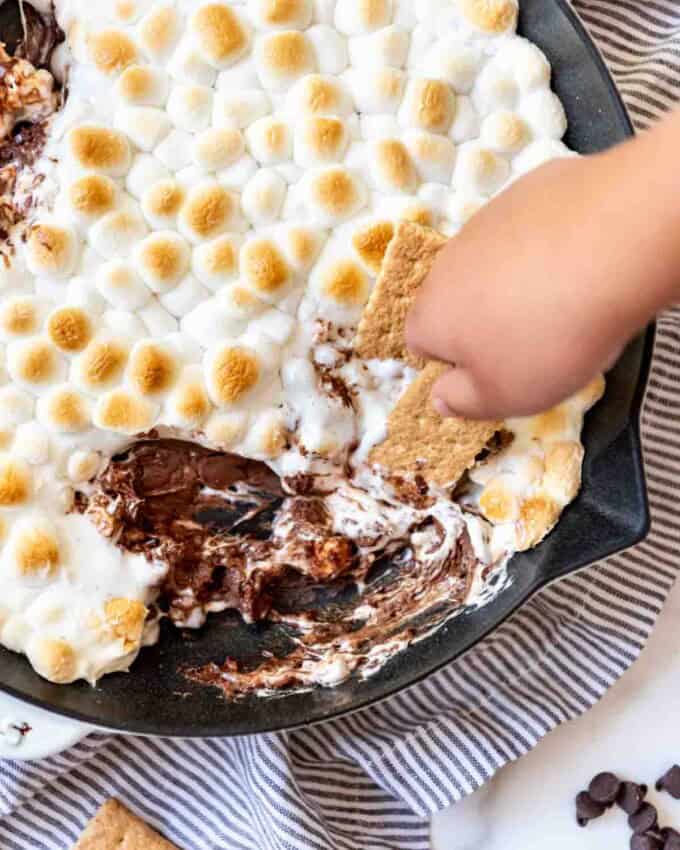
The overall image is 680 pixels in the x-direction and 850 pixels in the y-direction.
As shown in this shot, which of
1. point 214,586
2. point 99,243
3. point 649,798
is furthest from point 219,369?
point 649,798

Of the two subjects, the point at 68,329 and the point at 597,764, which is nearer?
the point at 68,329

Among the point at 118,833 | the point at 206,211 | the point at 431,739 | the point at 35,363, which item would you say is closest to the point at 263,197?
the point at 206,211

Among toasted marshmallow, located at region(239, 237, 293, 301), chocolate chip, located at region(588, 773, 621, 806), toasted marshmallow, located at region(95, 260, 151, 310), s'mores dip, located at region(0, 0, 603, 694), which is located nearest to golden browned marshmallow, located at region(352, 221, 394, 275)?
s'mores dip, located at region(0, 0, 603, 694)

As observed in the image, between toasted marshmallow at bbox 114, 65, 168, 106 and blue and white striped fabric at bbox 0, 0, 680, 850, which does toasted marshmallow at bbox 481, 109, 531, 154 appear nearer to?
blue and white striped fabric at bbox 0, 0, 680, 850

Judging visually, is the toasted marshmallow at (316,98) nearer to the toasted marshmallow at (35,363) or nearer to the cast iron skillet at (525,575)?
the cast iron skillet at (525,575)

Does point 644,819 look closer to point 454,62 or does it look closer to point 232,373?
point 232,373

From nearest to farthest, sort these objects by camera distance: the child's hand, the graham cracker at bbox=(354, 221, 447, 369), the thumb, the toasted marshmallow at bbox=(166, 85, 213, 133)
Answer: the child's hand < the thumb < the graham cracker at bbox=(354, 221, 447, 369) < the toasted marshmallow at bbox=(166, 85, 213, 133)
